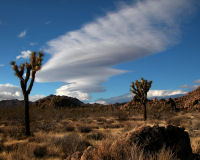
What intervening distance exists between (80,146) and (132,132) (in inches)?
140

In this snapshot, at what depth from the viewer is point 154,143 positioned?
5297 millimetres

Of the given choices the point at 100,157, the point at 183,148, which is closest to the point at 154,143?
the point at 183,148

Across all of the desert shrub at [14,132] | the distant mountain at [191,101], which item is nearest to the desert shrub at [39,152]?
the desert shrub at [14,132]

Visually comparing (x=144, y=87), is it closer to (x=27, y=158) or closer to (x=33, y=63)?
(x=33, y=63)

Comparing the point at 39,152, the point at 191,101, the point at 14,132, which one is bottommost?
the point at 14,132

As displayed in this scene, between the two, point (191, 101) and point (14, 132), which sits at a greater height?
point (191, 101)

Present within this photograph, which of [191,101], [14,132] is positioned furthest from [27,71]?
[191,101]

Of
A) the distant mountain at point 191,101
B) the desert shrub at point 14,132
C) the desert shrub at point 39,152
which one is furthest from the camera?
the distant mountain at point 191,101

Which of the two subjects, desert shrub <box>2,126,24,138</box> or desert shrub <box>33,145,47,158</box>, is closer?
desert shrub <box>33,145,47,158</box>

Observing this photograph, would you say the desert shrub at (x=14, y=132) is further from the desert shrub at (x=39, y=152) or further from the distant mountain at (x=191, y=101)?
the distant mountain at (x=191, y=101)

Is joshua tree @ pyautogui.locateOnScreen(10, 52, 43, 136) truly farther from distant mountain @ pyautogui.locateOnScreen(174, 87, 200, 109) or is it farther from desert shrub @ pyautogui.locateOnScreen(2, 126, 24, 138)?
distant mountain @ pyautogui.locateOnScreen(174, 87, 200, 109)

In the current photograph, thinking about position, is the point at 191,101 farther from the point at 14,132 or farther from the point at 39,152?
the point at 39,152

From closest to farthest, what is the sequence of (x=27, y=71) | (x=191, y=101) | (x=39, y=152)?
(x=39, y=152) < (x=27, y=71) < (x=191, y=101)

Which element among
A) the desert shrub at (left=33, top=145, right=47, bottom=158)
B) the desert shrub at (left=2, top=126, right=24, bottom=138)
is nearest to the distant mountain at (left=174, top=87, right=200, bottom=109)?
the desert shrub at (left=2, top=126, right=24, bottom=138)
